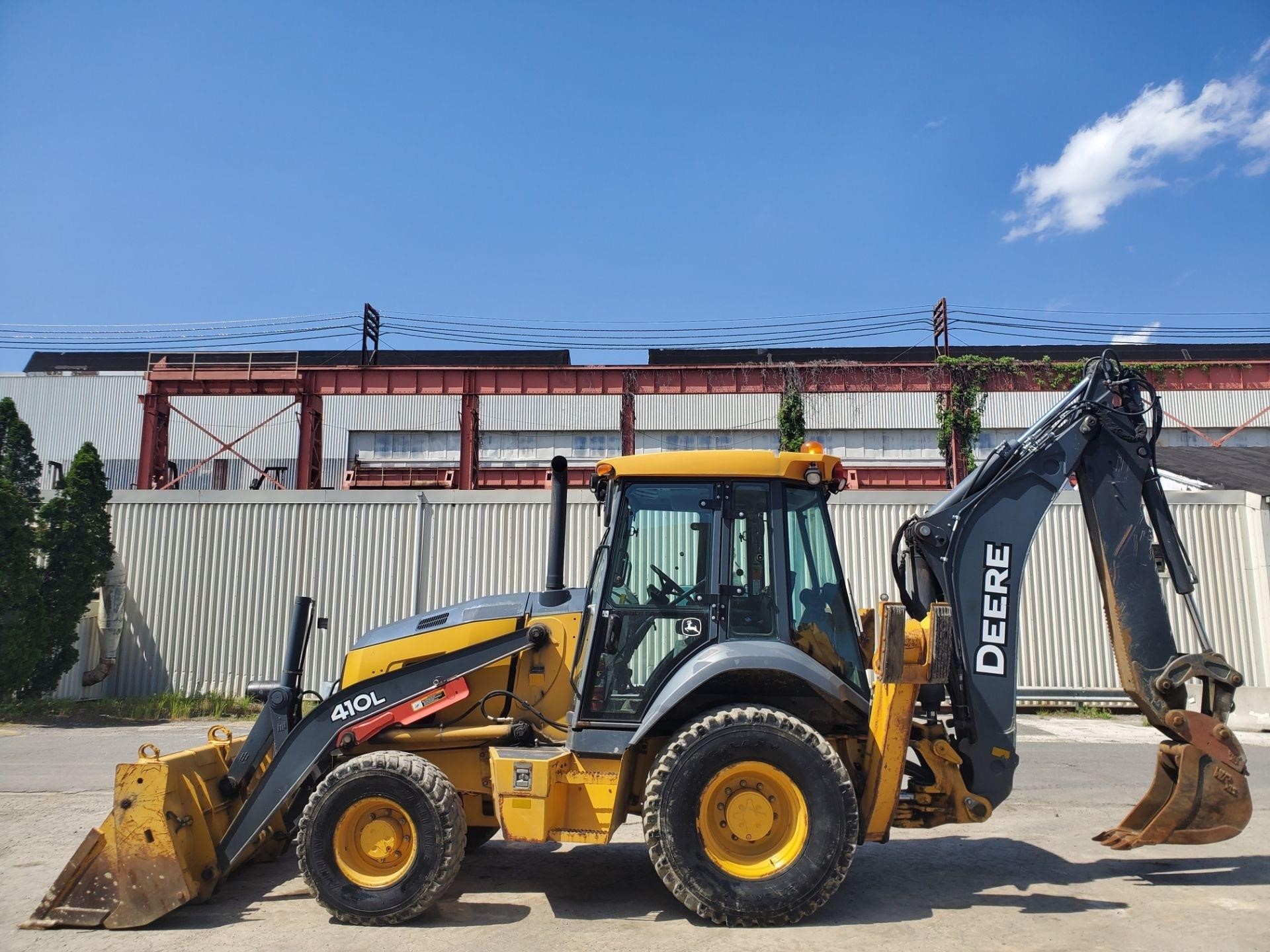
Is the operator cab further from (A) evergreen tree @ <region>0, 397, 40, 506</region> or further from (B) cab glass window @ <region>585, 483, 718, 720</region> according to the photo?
(A) evergreen tree @ <region>0, 397, 40, 506</region>

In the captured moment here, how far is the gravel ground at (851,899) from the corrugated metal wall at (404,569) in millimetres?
7885

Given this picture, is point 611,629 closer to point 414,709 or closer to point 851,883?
point 414,709

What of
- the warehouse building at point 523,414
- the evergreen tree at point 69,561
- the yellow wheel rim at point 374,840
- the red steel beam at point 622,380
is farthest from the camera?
the warehouse building at point 523,414

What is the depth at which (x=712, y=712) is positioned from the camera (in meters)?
5.03

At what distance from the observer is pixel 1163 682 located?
5312 mm

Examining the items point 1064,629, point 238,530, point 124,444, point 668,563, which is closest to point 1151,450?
point 668,563

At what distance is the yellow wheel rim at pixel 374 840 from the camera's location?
5.02m

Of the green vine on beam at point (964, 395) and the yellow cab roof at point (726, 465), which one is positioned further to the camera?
the green vine on beam at point (964, 395)

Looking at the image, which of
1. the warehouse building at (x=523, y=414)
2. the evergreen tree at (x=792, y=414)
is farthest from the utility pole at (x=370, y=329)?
the evergreen tree at (x=792, y=414)

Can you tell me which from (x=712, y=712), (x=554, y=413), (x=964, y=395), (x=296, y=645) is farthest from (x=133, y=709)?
(x=554, y=413)

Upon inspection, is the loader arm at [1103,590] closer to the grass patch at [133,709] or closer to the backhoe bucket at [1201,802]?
the backhoe bucket at [1201,802]

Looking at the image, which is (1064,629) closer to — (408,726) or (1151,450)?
(1151,450)

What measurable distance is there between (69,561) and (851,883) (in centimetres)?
1467

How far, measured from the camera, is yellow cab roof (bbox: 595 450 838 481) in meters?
5.33
